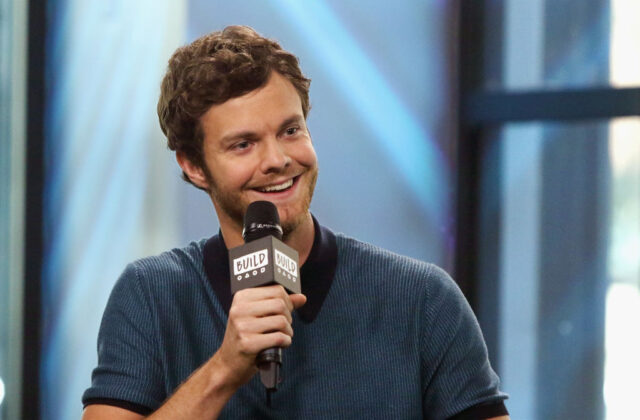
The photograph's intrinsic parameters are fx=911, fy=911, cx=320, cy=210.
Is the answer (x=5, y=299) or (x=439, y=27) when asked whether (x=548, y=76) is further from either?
(x=5, y=299)

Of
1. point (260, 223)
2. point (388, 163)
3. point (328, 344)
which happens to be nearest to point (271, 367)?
point (260, 223)

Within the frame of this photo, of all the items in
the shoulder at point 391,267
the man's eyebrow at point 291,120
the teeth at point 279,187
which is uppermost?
the man's eyebrow at point 291,120

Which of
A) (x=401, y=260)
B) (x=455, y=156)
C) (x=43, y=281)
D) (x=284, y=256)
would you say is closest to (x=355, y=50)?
(x=455, y=156)

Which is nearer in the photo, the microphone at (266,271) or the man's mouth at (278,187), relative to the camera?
the microphone at (266,271)

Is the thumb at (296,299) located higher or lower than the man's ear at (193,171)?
lower

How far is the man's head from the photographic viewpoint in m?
1.69

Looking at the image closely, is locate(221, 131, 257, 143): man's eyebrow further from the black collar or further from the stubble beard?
the black collar

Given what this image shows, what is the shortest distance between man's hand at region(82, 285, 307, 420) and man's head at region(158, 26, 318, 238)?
0.35m

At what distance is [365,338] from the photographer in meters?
1.69

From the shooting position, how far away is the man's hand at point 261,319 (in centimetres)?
126

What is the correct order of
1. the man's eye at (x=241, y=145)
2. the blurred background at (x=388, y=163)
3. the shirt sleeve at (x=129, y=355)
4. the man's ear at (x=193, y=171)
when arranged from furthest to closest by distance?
the blurred background at (x=388, y=163) < the man's ear at (x=193, y=171) < the man's eye at (x=241, y=145) < the shirt sleeve at (x=129, y=355)

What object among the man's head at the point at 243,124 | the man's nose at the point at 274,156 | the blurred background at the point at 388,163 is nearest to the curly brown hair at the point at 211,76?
the man's head at the point at 243,124

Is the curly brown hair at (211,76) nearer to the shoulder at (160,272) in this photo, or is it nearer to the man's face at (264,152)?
the man's face at (264,152)

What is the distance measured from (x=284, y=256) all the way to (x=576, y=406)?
2.31 meters
